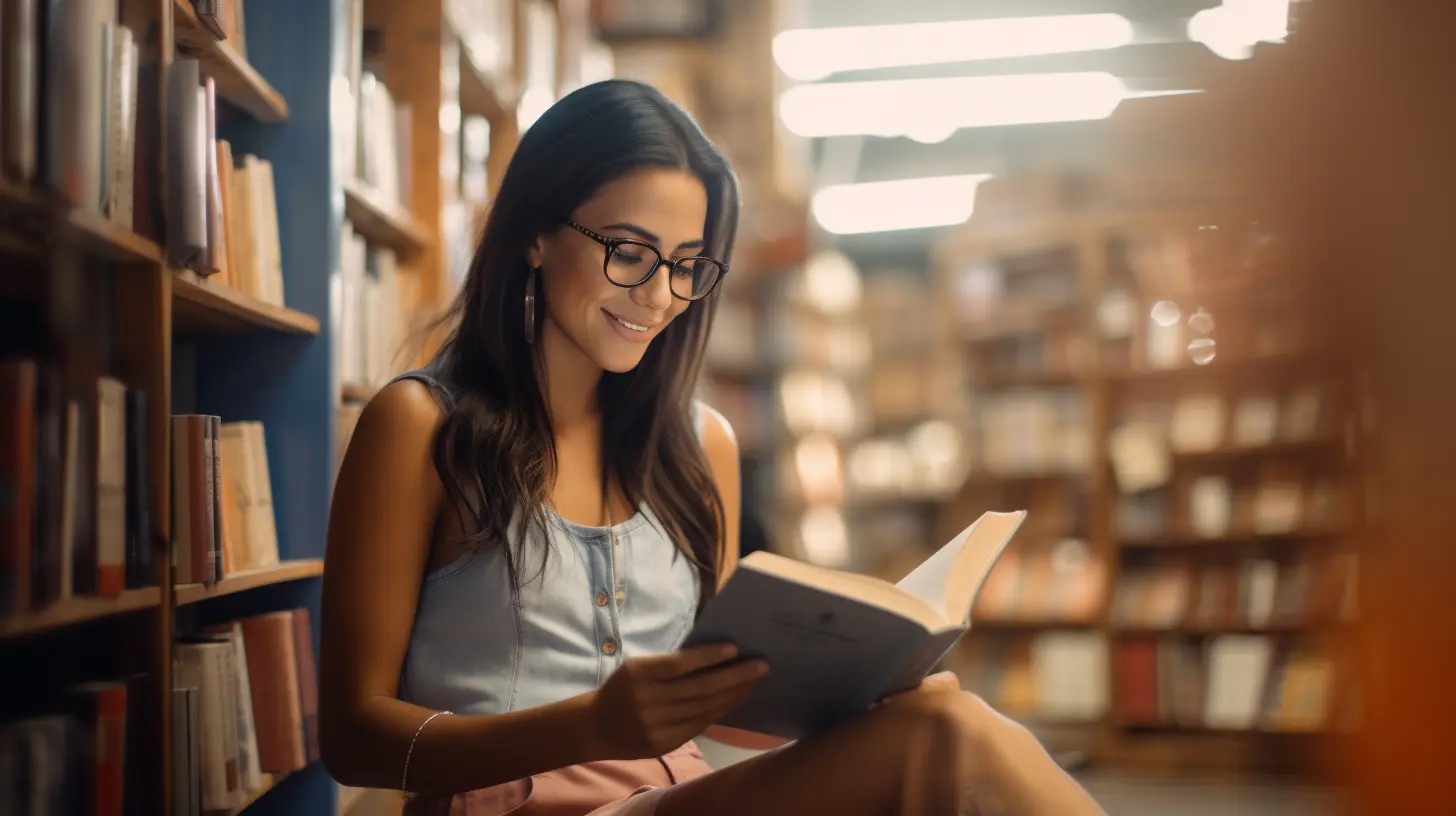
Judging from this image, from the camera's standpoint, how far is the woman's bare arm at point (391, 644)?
102 cm

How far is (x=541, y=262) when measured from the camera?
134 centimetres

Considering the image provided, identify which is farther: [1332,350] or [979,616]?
[979,616]

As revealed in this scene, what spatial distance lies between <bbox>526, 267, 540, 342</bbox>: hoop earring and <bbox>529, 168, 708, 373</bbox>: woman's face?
0.05ft

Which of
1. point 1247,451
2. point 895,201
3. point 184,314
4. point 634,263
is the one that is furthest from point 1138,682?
point 184,314

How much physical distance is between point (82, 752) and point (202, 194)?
0.64m

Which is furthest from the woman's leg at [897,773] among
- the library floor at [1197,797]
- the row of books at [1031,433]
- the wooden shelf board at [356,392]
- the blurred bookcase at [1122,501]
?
the row of books at [1031,433]

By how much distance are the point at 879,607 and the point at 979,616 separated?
4.15m

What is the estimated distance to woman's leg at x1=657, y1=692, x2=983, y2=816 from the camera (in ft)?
3.24

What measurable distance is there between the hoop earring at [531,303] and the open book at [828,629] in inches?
21.3

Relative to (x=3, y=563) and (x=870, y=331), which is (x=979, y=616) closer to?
(x=870, y=331)

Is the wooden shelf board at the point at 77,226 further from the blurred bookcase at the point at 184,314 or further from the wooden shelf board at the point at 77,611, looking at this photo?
the wooden shelf board at the point at 77,611

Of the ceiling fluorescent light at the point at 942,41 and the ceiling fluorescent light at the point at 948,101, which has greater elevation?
the ceiling fluorescent light at the point at 942,41

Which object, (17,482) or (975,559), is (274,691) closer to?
(17,482)

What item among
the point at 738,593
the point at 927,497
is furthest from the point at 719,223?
the point at 927,497
